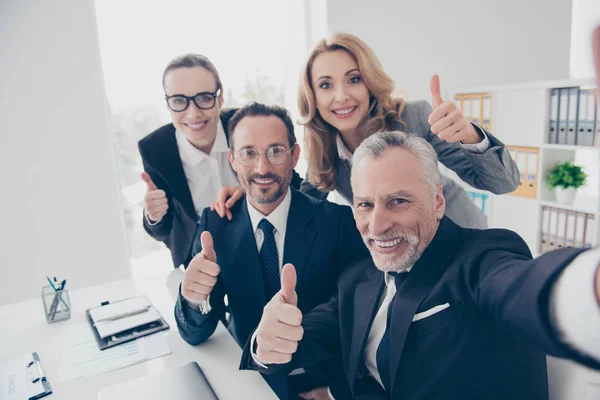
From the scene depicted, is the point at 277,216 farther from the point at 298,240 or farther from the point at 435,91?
the point at 435,91

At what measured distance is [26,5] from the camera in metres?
2.76

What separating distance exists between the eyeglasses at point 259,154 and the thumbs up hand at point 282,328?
0.47m

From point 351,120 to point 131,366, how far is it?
117cm

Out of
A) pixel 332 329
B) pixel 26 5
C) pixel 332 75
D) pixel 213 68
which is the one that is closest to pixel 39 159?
pixel 26 5

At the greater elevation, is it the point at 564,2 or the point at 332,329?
the point at 564,2

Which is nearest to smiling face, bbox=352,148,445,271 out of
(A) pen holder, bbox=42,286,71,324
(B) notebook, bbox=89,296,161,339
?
(B) notebook, bbox=89,296,161,339

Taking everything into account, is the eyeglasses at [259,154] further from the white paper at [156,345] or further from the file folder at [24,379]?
the file folder at [24,379]

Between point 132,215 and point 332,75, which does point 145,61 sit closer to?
Answer: point 132,215

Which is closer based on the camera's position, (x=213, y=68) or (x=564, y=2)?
(x=213, y=68)

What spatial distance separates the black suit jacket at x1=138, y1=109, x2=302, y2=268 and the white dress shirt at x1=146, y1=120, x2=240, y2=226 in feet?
0.11

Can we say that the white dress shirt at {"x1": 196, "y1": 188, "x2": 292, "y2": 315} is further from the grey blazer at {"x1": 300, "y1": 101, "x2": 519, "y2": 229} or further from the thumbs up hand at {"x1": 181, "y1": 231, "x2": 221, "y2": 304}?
the grey blazer at {"x1": 300, "y1": 101, "x2": 519, "y2": 229}

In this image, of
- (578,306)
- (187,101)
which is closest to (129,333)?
(187,101)

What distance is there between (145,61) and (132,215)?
3.89 ft

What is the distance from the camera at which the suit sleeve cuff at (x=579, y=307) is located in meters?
0.57
